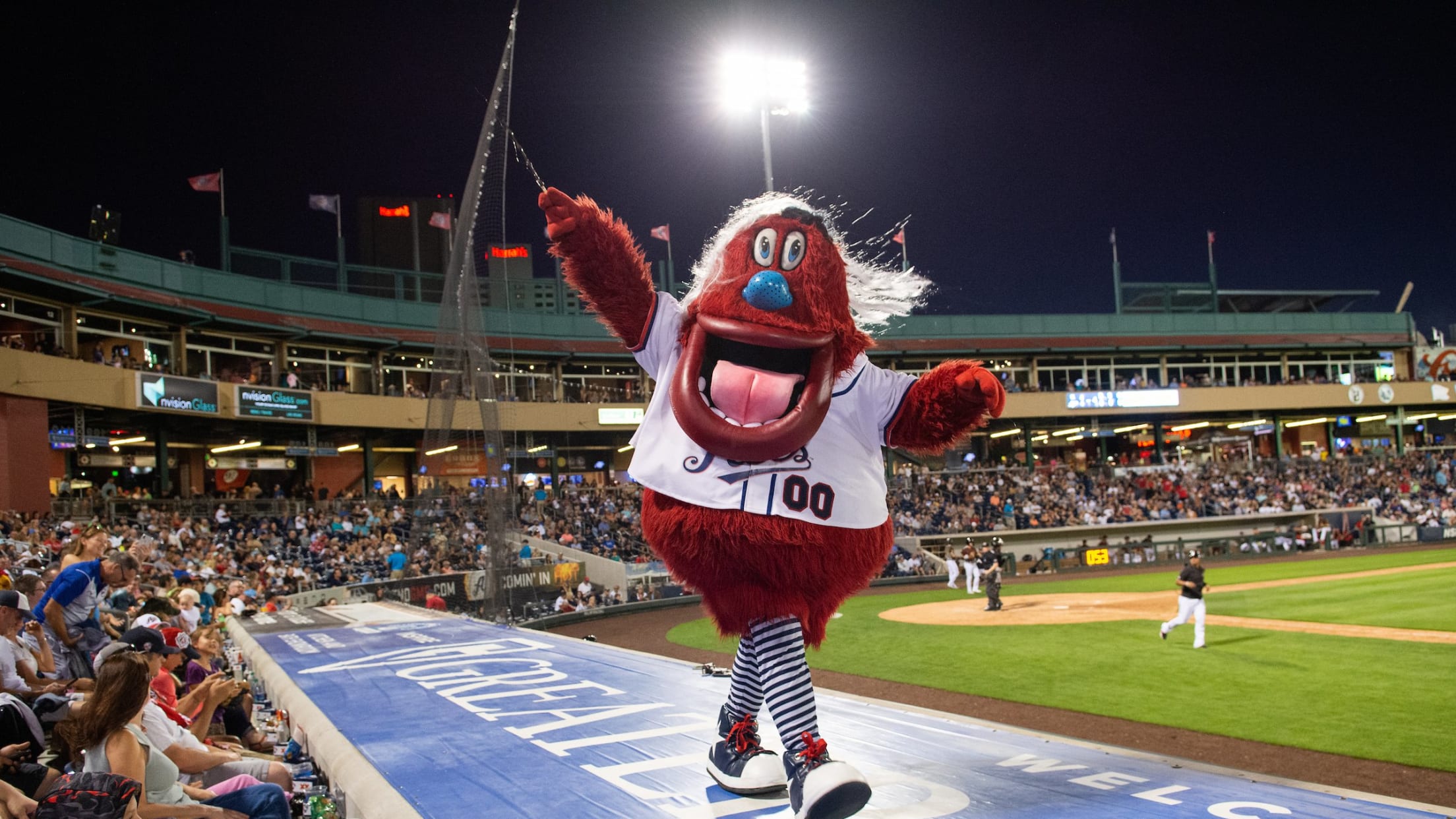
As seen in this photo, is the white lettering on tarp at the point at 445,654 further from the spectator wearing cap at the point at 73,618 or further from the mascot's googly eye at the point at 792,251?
the mascot's googly eye at the point at 792,251

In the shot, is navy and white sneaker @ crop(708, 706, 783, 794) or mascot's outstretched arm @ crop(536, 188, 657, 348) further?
mascot's outstretched arm @ crop(536, 188, 657, 348)

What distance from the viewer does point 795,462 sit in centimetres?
370

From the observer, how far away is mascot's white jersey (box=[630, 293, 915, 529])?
365cm

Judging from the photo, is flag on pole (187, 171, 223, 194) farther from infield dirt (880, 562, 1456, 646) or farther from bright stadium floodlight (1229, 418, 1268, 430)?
bright stadium floodlight (1229, 418, 1268, 430)

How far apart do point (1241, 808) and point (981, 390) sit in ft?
6.19

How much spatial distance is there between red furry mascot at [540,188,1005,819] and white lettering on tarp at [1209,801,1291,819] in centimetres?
141

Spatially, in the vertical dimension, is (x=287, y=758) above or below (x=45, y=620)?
below

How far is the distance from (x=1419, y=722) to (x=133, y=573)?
39.0 feet

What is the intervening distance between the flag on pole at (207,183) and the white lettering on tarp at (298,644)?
915 inches

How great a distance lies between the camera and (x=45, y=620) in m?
7.36

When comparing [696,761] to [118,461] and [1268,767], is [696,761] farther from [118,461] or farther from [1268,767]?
[118,461]

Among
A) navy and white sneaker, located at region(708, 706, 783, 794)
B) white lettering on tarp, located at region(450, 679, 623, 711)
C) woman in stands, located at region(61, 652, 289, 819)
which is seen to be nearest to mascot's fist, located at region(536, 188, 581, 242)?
navy and white sneaker, located at region(708, 706, 783, 794)

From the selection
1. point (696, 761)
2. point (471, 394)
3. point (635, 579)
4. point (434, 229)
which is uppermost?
point (434, 229)

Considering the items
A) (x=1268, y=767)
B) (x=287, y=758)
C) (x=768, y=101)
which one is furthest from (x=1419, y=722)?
(x=287, y=758)
